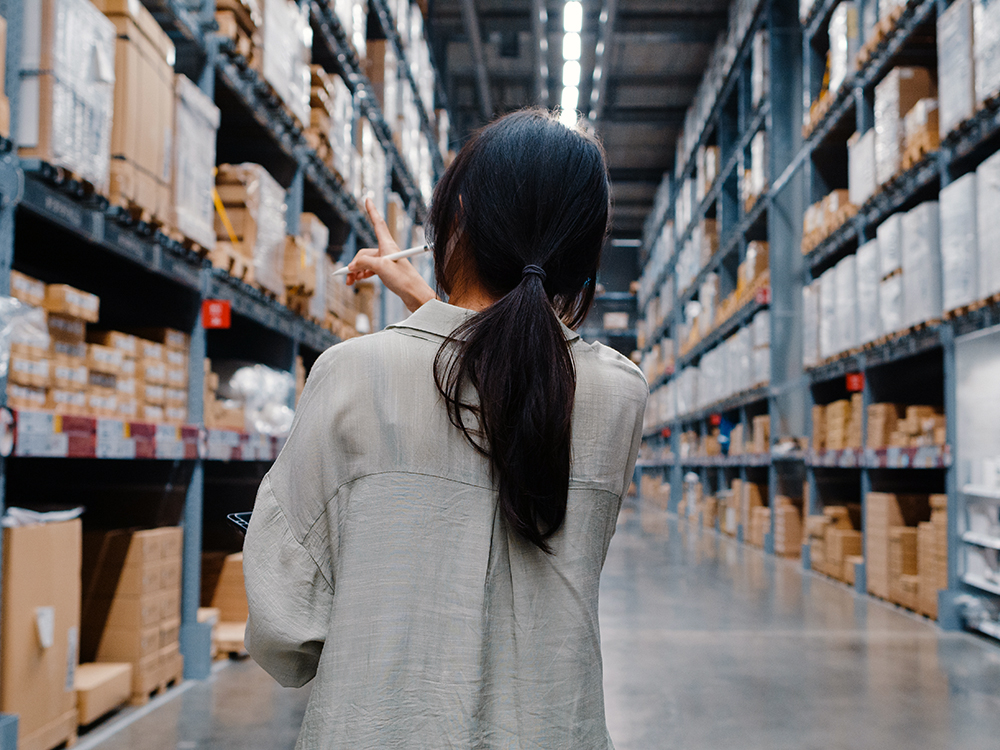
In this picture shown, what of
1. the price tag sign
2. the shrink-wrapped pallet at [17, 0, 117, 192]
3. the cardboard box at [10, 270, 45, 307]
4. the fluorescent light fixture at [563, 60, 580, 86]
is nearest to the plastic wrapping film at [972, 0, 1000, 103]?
the price tag sign

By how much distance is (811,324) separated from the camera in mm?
7961

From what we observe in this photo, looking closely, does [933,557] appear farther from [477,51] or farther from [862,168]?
[477,51]

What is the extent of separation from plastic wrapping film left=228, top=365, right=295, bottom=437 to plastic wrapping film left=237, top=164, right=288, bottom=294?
48 cm

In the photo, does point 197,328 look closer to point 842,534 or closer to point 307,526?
point 307,526

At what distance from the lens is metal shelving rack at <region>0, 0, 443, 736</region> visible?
8.43 feet

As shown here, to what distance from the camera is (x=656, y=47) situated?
1466 cm

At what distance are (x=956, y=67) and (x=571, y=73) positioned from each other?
10.3 m

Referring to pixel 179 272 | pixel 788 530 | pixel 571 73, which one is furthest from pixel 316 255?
pixel 571 73

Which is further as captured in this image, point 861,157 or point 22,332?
point 861,157

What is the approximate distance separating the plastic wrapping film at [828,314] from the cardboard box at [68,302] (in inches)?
229

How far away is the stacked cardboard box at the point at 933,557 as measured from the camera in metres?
5.19

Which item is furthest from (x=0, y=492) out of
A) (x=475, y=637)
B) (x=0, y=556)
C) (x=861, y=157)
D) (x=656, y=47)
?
(x=656, y=47)

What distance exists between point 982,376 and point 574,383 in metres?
4.82

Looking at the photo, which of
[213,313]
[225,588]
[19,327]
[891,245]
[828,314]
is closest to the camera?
[19,327]
